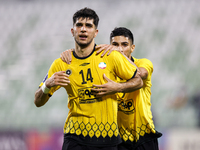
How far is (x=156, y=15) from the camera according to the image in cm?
898

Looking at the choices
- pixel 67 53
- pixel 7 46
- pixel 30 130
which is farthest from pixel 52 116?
pixel 67 53

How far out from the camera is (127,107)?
10.6 ft

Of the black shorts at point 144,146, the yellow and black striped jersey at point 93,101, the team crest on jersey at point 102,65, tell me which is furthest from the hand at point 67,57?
the black shorts at point 144,146

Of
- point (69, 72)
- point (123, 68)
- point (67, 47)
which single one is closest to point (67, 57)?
point (69, 72)

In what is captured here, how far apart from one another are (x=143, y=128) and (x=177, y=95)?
194 inches

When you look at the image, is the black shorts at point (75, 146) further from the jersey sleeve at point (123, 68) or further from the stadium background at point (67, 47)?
the stadium background at point (67, 47)

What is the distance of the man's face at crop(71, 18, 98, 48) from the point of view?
8.89ft

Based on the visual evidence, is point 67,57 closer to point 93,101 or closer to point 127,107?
point 93,101

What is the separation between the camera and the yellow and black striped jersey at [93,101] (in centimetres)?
256

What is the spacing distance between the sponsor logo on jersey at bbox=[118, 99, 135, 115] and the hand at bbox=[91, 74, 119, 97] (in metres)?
0.69

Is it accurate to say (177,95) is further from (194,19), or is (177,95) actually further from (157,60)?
(194,19)

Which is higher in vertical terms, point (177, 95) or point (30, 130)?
point (177, 95)

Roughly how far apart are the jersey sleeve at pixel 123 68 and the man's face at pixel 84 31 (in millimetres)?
303

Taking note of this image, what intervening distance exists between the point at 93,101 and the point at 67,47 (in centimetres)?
642
